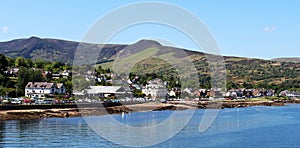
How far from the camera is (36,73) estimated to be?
8925cm

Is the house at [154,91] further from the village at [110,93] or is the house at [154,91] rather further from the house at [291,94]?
the house at [291,94]

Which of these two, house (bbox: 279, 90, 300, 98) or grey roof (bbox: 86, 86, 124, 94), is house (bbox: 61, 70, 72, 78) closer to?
grey roof (bbox: 86, 86, 124, 94)

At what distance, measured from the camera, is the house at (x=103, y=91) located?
86500 mm

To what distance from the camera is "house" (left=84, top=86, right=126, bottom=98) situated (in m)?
86.5

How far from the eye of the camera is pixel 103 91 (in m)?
88.2

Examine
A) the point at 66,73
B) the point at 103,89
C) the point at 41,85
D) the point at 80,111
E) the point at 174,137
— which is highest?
the point at 66,73

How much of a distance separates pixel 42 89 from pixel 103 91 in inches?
465

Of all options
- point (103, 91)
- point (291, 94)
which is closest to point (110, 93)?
point (103, 91)

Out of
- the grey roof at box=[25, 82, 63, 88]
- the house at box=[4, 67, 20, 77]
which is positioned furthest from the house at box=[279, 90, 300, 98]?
the house at box=[4, 67, 20, 77]

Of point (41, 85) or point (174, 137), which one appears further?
point (41, 85)

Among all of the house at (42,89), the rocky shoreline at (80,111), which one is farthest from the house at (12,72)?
the rocky shoreline at (80,111)

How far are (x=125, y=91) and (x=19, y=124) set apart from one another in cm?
4788

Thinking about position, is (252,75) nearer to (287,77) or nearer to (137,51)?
(287,77)

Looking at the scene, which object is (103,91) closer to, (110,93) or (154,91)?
(110,93)
